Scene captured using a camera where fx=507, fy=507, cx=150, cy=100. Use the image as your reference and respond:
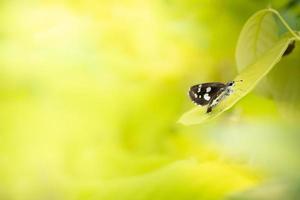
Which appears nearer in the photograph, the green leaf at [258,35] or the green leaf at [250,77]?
the green leaf at [250,77]

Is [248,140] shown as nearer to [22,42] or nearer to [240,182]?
[240,182]

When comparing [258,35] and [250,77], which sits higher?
[258,35]

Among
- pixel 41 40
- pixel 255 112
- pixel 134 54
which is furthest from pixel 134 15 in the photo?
pixel 255 112

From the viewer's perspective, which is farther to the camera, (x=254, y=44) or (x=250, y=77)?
(x=254, y=44)

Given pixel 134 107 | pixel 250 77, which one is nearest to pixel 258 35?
pixel 250 77

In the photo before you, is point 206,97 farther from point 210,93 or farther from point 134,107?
point 134,107
